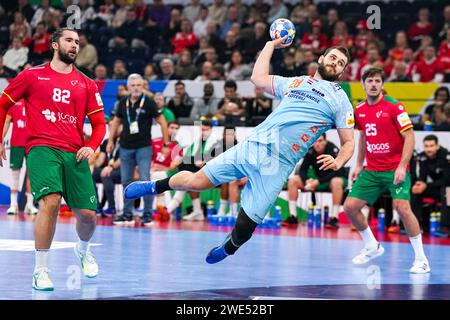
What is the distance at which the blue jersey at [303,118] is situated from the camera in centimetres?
795

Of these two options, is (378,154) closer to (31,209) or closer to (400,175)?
(400,175)

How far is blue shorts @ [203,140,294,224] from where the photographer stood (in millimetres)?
7867

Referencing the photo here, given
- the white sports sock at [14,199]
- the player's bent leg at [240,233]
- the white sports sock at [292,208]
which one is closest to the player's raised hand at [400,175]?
the player's bent leg at [240,233]

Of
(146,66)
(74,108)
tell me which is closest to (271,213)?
(146,66)

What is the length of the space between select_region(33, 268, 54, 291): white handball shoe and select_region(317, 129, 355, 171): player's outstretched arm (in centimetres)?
250

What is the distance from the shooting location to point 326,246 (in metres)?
12.2

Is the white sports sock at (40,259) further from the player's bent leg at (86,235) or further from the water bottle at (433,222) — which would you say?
the water bottle at (433,222)

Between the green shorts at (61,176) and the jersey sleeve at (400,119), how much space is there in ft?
12.6

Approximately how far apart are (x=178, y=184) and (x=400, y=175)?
10.0ft

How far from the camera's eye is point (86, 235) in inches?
340

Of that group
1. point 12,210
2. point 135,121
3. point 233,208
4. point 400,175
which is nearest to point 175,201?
point 233,208

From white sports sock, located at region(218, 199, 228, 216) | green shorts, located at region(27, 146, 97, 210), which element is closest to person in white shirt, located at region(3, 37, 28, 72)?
white sports sock, located at region(218, 199, 228, 216)

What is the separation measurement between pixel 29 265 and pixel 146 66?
10848 millimetres

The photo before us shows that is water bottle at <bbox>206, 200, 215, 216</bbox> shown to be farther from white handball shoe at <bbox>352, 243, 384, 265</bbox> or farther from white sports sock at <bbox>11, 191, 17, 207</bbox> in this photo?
white handball shoe at <bbox>352, 243, 384, 265</bbox>
